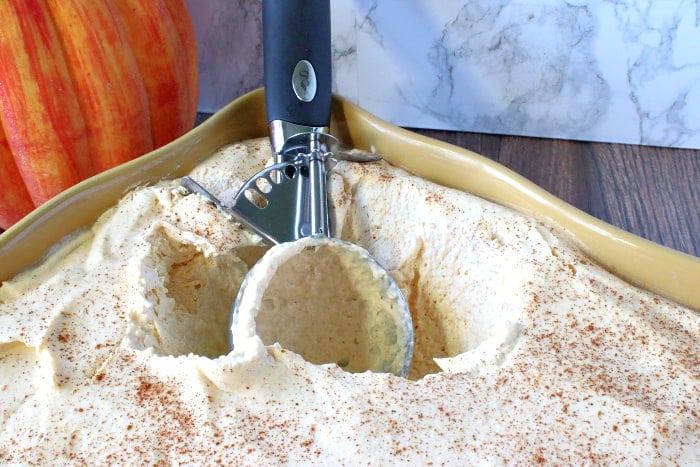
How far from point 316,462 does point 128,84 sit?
0.53 meters

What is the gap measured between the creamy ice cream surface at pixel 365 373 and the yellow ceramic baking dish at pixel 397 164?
0.05 feet

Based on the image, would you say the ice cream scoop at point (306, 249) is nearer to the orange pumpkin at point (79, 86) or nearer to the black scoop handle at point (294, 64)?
the black scoop handle at point (294, 64)

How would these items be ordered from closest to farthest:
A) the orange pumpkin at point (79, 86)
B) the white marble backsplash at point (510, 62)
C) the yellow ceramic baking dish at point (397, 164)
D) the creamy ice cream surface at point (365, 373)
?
the creamy ice cream surface at point (365, 373) < the yellow ceramic baking dish at point (397, 164) < the orange pumpkin at point (79, 86) < the white marble backsplash at point (510, 62)

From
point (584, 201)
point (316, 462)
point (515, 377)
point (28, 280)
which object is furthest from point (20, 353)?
point (584, 201)

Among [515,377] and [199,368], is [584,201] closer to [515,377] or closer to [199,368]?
[515,377]

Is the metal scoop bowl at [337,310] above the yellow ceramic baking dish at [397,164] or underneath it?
underneath

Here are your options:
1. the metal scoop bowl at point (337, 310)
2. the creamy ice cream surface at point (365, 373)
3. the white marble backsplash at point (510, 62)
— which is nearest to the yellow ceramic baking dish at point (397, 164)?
the creamy ice cream surface at point (365, 373)

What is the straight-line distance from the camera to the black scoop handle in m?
0.88

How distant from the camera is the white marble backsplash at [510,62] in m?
1.08

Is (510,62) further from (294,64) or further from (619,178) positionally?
A: (294,64)

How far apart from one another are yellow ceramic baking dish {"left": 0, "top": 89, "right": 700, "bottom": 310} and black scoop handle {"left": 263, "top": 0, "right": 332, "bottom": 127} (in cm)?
5

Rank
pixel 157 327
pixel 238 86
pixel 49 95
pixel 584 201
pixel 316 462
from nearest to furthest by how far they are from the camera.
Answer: pixel 316 462
pixel 157 327
pixel 49 95
pixel 584 201
pixel 238 86

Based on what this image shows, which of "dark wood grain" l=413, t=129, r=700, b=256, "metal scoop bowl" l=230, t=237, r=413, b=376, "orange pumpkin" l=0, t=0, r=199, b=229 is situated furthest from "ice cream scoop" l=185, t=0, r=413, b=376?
"dark wood grain" l=413, t=129, r=700, b=256

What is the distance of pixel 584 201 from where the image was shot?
1.14 metres
